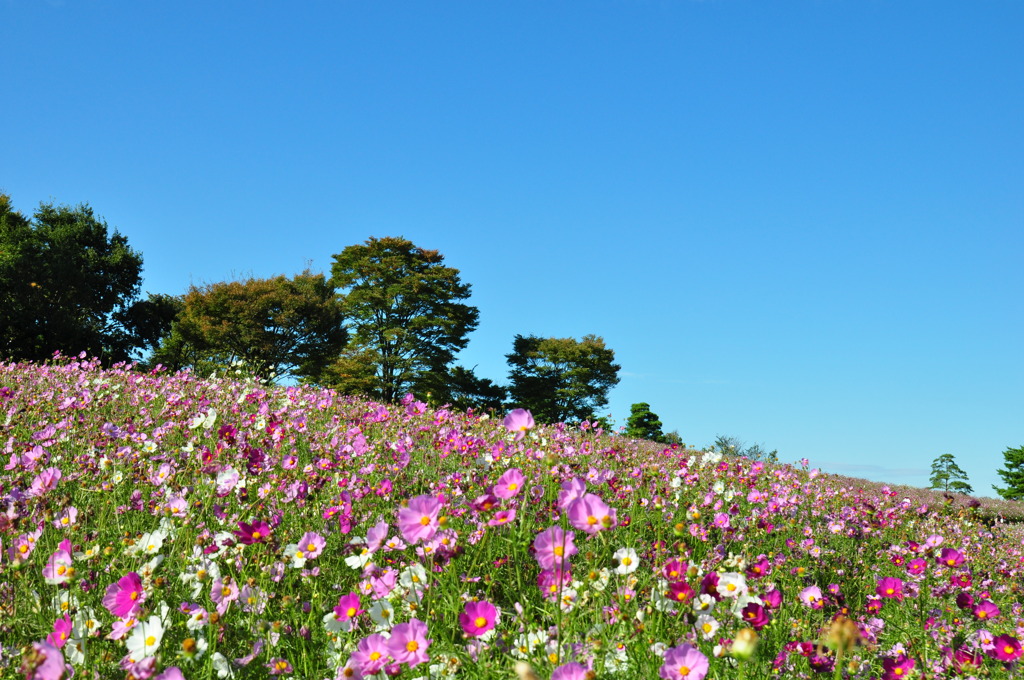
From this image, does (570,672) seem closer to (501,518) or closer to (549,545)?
(549,545)

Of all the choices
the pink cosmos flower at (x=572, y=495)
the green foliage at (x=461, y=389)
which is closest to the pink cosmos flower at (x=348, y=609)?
the pink cosmos flower at (x=572, y=495)

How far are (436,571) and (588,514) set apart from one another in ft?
4.02

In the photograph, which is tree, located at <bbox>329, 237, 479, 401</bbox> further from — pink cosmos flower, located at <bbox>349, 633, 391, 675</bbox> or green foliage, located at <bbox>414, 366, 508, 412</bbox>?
pink cosmos flower, located at <bbox>349, 633, 391, 675</bbox>

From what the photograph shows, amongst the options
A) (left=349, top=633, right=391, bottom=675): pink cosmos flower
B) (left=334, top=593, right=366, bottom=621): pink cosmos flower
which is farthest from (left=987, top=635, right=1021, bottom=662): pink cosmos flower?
(left=334, top=593, right=366, bottom=621): pink cosmos flower

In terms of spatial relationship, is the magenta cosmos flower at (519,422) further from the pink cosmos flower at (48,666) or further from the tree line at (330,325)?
the tree line at (330,325)

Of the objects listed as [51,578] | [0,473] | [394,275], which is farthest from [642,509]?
[394,275]

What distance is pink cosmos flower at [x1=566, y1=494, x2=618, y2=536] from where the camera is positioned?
205cm

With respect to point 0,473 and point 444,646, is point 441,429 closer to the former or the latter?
point 0,473

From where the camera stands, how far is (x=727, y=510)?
4.48 metres

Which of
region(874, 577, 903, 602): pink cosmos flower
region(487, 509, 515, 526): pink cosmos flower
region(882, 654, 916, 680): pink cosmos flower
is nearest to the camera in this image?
region(882, 654, 916, 680): pink cosmos flower

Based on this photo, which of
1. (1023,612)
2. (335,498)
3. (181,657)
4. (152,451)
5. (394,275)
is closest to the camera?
(181,657)

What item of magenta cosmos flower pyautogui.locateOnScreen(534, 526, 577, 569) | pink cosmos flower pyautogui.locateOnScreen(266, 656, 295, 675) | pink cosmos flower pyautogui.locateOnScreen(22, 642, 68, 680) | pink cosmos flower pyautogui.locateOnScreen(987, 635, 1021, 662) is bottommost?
pink cosmos flower pyautogui.locateOnScreen(266, 656, 295, 675)

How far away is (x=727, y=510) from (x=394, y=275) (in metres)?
28.3

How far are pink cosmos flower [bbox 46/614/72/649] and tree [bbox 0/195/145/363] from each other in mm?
29087
